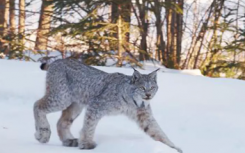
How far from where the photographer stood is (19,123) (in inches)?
250

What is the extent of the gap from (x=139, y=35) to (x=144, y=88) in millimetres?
6685

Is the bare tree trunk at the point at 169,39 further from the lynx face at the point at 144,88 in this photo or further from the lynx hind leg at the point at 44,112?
the lynx face at the point at 144,88

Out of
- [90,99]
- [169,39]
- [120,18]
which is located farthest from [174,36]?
[90,99]

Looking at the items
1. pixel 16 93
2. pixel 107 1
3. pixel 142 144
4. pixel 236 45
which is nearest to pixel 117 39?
pixel 107 1

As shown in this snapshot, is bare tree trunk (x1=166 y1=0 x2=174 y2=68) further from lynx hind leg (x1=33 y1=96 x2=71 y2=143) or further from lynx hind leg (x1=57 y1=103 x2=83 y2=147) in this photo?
lynx hind leg (x1=33 y1=96 x2=71 y2=143)

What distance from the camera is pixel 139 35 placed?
11.3m

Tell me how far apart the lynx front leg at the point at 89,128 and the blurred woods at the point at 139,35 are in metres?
5.15

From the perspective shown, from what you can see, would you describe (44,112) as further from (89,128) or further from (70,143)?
(89,128)

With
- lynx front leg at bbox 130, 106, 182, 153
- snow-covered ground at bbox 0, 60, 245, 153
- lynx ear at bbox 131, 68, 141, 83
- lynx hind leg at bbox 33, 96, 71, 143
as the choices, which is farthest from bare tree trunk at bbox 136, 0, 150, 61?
lynx ear at bbox 131, 68, 141, 83

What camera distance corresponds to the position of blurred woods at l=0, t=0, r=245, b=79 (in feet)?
33.5

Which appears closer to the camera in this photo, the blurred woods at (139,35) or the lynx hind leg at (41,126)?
the lynx hind leg at (41,126)

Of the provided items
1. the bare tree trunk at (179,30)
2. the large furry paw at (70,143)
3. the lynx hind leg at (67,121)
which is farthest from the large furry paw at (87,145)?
the bare tree trunk at (179,30)

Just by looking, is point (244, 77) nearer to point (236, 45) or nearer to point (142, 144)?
point (236, 45)

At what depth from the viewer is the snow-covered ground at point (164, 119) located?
4980 mm
